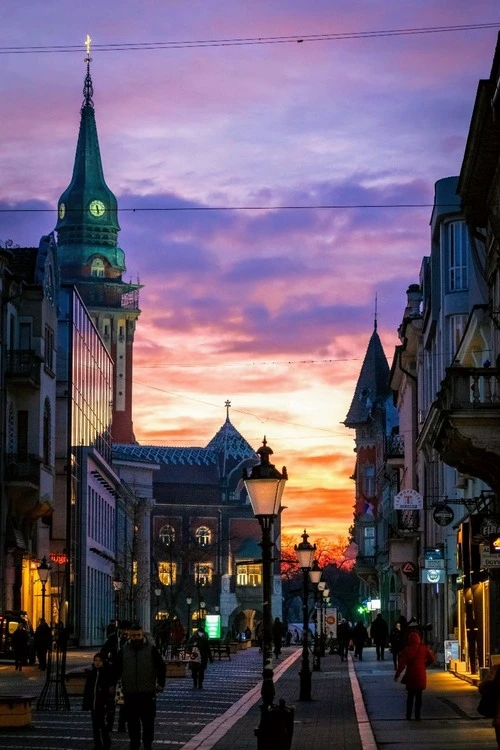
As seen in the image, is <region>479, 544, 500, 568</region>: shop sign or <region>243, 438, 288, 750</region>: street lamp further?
<region>479, 544, 500, 568</region>: shop sign

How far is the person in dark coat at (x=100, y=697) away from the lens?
72.1ft

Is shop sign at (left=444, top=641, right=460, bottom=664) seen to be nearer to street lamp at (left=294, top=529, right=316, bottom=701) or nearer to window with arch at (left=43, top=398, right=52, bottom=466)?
street lamp at (left=294, top=529, right=316, bottom=701)

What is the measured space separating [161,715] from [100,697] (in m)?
8.57

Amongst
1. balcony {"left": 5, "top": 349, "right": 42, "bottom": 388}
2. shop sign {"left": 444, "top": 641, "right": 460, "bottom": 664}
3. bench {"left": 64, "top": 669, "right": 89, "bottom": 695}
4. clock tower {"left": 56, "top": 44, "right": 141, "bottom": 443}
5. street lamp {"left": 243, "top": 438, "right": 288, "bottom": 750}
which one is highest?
clock tower {"left": 56, "top": 44, "right": 141, "bottom": 443}

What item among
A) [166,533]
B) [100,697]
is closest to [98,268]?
[166,533]

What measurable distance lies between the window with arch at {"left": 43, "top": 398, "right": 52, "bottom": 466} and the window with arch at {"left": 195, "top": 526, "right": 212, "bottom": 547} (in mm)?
106893

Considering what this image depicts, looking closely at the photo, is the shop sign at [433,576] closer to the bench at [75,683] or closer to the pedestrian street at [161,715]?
the pedestrian street at [161,715]

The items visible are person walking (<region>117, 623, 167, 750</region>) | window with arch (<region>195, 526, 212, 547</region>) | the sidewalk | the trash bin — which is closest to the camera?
the trash bin

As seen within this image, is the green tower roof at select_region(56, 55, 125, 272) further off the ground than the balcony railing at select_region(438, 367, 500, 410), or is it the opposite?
the green tower roof at select_region(56, 55, 125, 272)

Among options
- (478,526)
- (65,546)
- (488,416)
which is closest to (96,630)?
(65,546)

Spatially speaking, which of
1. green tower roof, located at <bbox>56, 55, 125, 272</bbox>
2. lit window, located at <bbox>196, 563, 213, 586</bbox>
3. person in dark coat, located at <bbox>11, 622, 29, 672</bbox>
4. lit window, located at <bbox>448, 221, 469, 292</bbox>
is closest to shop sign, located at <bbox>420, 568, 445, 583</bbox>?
lit window, located at <bbox>448, 221, 469, 292</bbox>

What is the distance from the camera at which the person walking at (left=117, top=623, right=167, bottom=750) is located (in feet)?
70.6

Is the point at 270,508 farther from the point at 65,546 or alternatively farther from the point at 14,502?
the point at 65,546

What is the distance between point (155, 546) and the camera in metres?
169
